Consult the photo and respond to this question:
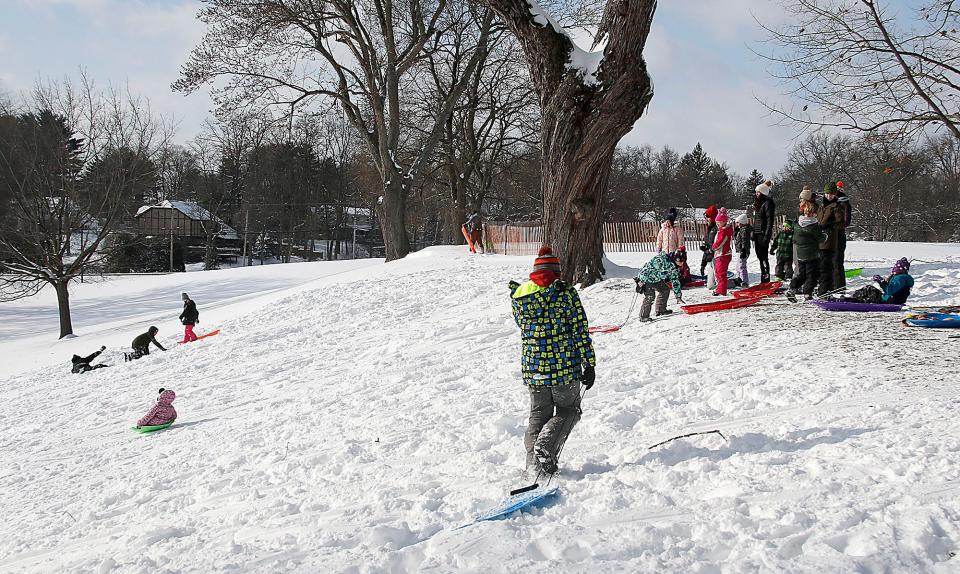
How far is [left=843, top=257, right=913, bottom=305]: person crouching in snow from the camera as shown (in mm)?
8023

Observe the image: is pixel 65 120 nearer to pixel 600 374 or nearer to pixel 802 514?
pixel 600 374

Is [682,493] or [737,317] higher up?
[737,317]

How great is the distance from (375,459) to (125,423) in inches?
201

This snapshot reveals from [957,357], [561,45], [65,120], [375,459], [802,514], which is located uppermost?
[65,120]

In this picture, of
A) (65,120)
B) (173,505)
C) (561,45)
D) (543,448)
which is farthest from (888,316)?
(65,120)

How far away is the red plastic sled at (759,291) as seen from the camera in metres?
9.60

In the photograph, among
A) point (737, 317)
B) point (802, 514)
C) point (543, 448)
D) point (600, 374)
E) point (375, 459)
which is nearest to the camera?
point (802, 514)

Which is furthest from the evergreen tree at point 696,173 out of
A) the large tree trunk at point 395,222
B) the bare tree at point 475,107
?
the large tree trunk at point 395,222

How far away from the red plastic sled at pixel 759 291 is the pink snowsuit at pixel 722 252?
10.3 inches

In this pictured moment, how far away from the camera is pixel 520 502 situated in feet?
12.7

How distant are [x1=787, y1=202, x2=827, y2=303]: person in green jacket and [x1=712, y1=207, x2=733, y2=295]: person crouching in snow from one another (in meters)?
1.07

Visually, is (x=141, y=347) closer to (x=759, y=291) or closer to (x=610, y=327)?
(x=610, y=327)

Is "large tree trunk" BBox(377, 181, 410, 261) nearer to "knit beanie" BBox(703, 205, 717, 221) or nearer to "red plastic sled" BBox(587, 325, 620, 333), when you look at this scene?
"knit beanie" BBox(703, 205, 717, 221)

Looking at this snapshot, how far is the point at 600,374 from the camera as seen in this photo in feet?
22.4
